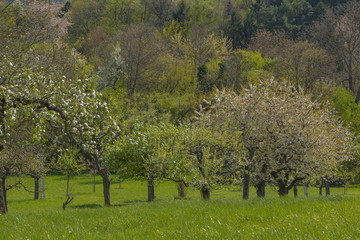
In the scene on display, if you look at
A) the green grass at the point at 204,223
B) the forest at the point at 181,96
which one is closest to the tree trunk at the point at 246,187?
the forest at the point at 181,96

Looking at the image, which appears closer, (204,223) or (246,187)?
(204,223)

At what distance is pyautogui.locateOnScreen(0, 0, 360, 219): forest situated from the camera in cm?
1340

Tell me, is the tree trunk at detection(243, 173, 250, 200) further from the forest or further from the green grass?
the green grass

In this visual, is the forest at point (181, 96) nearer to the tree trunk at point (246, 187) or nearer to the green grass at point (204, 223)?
the tree trunk at point (246, 187)

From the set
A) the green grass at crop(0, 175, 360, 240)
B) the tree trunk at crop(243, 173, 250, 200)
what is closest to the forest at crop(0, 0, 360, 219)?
the tree trunk at crop(243, 173, 250, 200)

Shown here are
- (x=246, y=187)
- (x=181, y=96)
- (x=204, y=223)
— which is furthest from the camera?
(x=181, y=96)

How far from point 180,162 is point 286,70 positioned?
4069 centimetres

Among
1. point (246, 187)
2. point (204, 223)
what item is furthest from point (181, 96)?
point (204, 223)

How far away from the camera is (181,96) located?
204 feet

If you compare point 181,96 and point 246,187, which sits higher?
point 181,96

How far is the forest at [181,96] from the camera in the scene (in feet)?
44.0

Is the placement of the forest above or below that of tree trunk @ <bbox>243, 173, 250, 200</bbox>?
above

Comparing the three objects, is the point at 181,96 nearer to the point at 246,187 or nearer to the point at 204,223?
the point at 246,187

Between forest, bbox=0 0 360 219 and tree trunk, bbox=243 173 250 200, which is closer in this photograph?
forest, bbox=0 0 360 219
